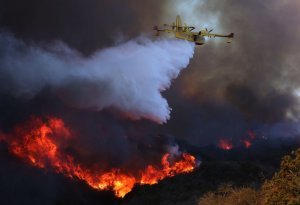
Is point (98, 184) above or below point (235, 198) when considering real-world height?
above

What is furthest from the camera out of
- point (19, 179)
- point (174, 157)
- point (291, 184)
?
point (174, 157)

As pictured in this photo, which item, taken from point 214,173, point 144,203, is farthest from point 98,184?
point 214,173

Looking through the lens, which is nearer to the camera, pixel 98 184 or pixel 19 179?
pixel 19 179

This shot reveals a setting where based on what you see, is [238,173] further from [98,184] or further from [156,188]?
[98,184]

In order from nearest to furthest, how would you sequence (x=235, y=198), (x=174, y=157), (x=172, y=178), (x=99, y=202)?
(x=235, y=198) → (x=99, y=202) → (x=172, y=178) → (x=174, y=157)

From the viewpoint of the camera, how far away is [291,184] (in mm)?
49250

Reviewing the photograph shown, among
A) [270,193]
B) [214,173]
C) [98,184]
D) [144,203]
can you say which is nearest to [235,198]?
[270,193]

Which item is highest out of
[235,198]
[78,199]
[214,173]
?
[214,173]

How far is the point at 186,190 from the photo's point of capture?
162 m

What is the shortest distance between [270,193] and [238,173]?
131134 mm

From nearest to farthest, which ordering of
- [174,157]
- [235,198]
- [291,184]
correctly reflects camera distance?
1. [291,184]
2. [235,198]
3. [174,157]

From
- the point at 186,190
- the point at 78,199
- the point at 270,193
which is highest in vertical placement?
the point at 186,190

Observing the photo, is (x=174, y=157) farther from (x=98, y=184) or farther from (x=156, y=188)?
(x=98, y=184)

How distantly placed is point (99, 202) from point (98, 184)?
793 centimetres
